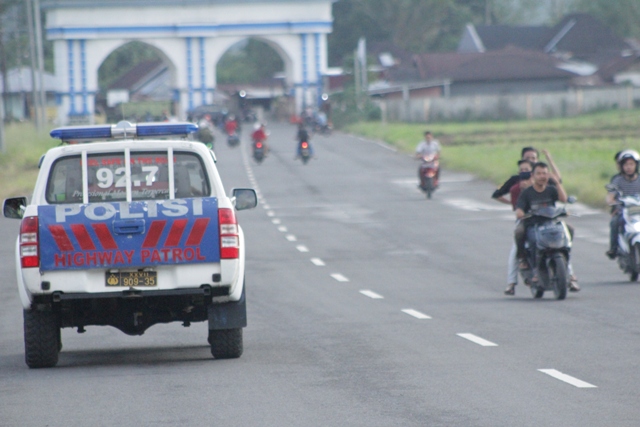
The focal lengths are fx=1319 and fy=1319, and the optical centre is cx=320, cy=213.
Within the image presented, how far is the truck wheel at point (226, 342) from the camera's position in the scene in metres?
11.0

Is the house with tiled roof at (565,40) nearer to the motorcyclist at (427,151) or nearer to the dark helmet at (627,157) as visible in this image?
the motorcyclist at (427,151)

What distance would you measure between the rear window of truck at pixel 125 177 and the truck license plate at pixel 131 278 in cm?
69

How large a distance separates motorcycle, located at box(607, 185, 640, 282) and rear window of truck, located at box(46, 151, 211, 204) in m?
7.88

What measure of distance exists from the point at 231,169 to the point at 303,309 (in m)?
33.5

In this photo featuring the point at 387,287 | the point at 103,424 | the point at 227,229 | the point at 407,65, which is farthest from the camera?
the point at 407,65

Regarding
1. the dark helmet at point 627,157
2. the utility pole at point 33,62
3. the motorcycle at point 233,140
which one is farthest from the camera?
the motorcycle at point 233,140

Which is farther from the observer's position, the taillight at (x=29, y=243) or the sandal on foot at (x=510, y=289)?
the sandal on foot at (x=510, y=289)

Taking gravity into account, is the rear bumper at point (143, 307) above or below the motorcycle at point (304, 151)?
above

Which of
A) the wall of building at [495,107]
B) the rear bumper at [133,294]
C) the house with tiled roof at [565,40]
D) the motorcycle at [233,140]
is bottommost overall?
the motorcycle at [233,140]

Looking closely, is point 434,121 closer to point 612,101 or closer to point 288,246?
point 612,101

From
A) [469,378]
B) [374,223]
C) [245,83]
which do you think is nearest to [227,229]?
[469,378]

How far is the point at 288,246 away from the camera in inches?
967

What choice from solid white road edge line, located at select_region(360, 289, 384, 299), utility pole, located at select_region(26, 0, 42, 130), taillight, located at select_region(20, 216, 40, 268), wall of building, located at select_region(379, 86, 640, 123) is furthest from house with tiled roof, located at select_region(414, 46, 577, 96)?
taillight, located at select_region(20, 216, 40, 268)

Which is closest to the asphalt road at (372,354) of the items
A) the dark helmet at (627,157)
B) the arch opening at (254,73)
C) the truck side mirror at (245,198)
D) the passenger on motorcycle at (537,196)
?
the passenger on motorcycle at (537,196)
